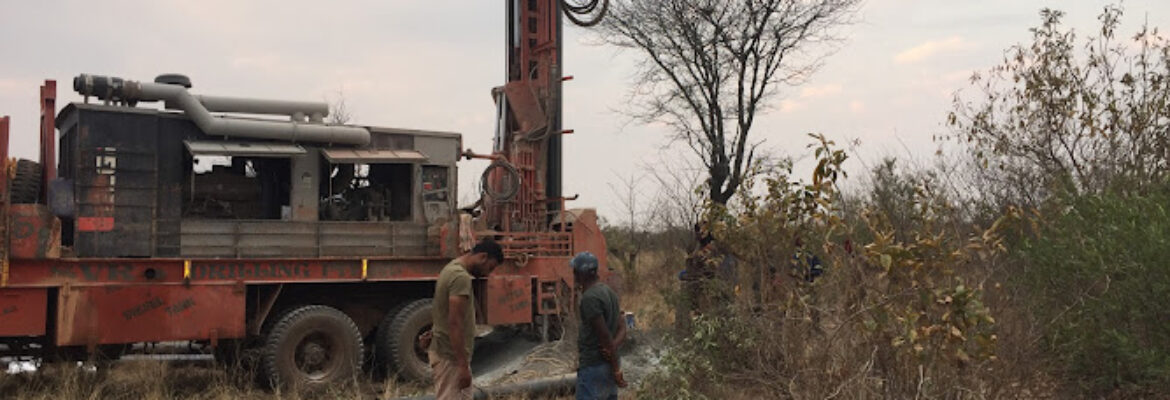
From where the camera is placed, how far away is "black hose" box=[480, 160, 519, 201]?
465 inches

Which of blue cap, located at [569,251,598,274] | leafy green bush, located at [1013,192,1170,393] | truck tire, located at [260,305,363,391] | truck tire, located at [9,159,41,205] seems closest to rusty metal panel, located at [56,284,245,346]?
truck tire, located at [260,305,363,391]

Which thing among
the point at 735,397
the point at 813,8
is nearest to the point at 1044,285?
the point at 735,397

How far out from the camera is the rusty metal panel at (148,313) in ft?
29.0

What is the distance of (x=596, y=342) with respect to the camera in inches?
248

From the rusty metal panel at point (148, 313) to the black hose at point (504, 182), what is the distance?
329 cm

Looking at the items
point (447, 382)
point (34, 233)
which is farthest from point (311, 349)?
point (447, 382)

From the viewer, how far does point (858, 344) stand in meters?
6.90

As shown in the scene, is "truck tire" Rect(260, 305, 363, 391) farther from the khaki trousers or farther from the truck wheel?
the khaki trousers

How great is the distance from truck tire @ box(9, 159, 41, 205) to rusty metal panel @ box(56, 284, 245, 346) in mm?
1003

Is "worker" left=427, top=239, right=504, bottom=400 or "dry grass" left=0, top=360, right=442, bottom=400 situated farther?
"dry grass" left=0, top=360, right=442, bottom=400

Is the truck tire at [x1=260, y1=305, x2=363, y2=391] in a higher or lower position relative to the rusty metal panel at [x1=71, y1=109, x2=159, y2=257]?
lower

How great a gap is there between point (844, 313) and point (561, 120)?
20.3 feet

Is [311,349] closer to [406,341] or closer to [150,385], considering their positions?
[406,341]

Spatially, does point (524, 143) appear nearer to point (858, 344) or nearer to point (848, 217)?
point (848, 217)
